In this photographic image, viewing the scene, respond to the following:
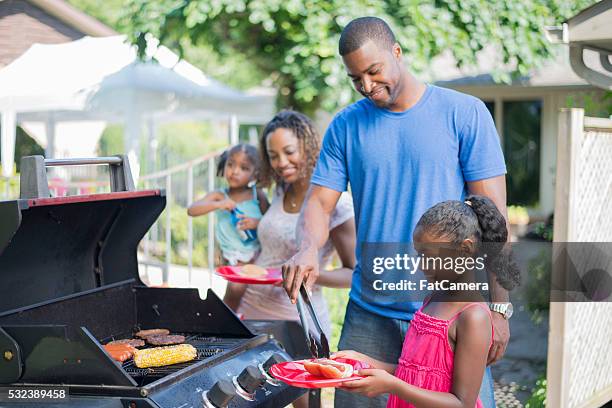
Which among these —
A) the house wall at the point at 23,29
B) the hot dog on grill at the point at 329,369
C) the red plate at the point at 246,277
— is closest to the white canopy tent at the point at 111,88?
the house wall at the point at 23,29

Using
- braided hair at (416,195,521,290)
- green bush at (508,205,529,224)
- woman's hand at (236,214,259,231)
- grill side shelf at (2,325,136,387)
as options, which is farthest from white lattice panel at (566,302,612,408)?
green bush at (508,205,529,224)

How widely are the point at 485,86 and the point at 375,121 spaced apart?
13.4 metres

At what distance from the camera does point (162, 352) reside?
2.64 meters

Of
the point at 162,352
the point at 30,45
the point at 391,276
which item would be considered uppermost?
the point at 30,45

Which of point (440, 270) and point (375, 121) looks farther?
point (375, 121)

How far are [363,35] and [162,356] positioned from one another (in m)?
A: 1.23

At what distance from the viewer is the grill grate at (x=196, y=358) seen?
2500 millimetres

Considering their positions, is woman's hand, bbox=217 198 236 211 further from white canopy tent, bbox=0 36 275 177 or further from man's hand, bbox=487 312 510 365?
white canopy tent, bbox=0 36 275 177

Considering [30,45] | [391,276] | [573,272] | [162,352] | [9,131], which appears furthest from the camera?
[9,131]

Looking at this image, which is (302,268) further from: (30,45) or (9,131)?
(9,131)

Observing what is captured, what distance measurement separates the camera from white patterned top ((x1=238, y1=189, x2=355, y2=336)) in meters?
3.84

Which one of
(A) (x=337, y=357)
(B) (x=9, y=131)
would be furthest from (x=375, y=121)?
(B) (x=9, y=131)

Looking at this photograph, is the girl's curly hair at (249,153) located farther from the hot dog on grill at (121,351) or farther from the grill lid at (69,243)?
the hot dog on grill at (121,351)

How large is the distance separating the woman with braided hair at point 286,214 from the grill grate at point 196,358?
843 mm
